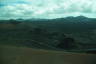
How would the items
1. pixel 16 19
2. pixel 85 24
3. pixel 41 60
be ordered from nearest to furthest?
1. pixel 16 19
2. pixel 41 60
3. pixel 85 24

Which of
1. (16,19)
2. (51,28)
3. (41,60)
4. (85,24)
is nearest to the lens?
(16,19)

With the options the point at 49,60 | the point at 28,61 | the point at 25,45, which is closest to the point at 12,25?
the point at 25,45

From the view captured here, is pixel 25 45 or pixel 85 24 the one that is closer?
pixel 25 45

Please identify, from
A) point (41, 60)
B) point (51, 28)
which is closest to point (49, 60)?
point (41, 60)

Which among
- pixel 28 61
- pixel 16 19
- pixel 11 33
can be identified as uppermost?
pixel 16 19

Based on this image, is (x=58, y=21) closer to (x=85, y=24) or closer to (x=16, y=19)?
(x=85, y=24)

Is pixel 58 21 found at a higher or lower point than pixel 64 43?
higher
